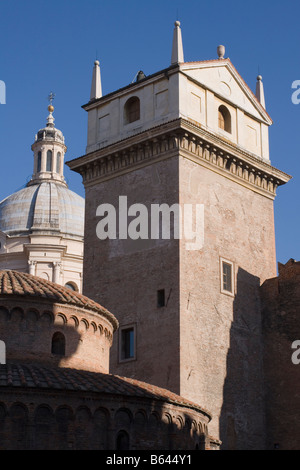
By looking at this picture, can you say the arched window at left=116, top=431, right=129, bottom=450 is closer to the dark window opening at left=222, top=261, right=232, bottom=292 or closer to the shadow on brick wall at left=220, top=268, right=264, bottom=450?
the shadow on brick wall at left=220, top=268, right=264, bottom=450

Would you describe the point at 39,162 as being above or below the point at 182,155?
above

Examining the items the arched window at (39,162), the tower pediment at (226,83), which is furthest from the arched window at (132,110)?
the arched window at (39,162)

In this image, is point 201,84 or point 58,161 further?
point 58,161

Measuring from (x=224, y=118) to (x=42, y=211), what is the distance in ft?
71.0

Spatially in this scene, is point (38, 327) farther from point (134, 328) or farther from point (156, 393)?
point (134, 328)

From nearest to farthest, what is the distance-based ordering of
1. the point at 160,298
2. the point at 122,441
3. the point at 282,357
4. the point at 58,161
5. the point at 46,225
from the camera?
the point at 122,441 < the point at 160,298 < the point at 282,357 < the point at 46,225 < the point at 58,161

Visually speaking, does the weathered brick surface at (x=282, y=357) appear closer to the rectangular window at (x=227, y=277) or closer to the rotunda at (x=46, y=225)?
the rectangular window at (x=227, y=277)

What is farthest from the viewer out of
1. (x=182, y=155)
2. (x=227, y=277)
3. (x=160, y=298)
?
(x=227, y=277)

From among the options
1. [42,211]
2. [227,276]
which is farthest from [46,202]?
[227,276]

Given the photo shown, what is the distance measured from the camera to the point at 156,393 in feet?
70.6

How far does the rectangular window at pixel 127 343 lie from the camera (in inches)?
1090

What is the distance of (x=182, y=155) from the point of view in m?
28.4

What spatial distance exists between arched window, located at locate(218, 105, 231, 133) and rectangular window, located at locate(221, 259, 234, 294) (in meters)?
4.82

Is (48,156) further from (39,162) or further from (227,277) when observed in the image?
(227,277)
